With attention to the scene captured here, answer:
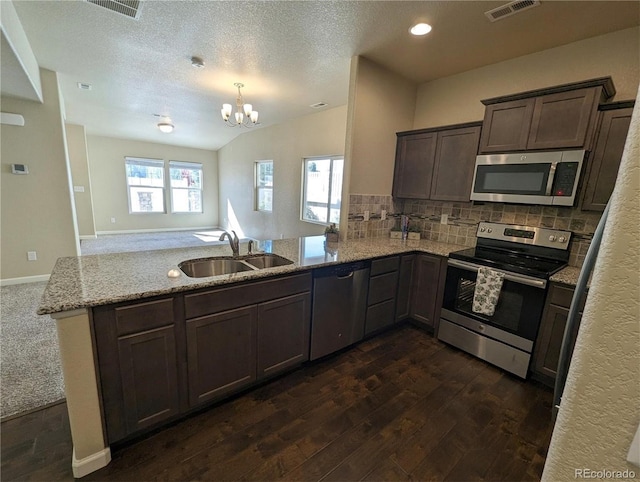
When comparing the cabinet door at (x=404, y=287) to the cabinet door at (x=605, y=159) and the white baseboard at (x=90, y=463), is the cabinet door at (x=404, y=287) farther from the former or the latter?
the white baseboard at (x=90, y=463)

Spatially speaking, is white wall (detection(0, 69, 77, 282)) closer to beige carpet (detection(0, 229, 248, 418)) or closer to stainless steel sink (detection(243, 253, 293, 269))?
beige carpet (detection(0, 229, 248, 418))

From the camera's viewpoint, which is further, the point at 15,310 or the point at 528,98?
the point at 15,310

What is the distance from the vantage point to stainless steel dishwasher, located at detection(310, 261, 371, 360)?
7.29 ft

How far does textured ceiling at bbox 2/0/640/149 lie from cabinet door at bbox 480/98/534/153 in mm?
578

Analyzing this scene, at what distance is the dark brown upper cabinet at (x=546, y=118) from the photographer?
2.04 meters

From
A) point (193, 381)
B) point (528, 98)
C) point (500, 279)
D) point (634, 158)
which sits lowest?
point (193, 381)

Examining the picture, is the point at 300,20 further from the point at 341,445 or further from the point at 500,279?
the point at 341,445

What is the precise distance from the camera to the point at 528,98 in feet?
7.58

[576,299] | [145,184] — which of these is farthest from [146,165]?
[576,299]

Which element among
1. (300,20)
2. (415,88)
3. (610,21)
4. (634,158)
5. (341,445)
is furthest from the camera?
(415,88)

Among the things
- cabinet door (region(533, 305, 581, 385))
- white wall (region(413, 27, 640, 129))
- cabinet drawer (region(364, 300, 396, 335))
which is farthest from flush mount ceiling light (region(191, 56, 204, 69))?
cabinet door (region(533, 305, 581, 385))

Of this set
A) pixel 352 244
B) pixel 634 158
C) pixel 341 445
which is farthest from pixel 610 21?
pixel 341 445

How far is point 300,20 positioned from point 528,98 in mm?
2014

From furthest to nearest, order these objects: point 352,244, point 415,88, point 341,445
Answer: point 415,88 < point 352,244 < point 341,445
